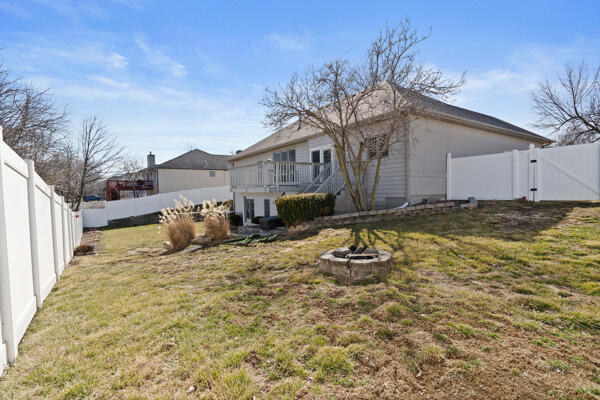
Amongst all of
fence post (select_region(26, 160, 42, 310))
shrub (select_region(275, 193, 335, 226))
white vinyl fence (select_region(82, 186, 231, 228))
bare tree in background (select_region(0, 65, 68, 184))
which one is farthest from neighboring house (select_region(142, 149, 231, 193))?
fence post (select_region(26, 160, 42, 310))

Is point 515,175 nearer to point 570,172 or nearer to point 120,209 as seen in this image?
point 570,172

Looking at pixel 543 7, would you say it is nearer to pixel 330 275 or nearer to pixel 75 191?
pixel 330 275

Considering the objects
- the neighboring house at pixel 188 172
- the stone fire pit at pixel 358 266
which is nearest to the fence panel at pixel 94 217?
the neighboring house at pixel 188 172

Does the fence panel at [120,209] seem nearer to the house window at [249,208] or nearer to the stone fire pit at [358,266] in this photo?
the house window at [249,208]

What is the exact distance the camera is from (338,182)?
11.6 metres

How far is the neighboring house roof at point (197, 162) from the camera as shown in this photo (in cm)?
3048

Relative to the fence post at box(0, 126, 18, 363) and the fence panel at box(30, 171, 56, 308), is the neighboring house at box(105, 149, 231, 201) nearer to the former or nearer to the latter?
the fence panel at box(30, 171, 56, 308)

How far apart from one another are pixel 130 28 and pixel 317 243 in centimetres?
808

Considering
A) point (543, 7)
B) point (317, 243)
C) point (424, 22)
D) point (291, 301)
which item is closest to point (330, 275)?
point (291, 301)

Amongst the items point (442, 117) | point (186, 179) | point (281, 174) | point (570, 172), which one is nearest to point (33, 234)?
point (281, 174)

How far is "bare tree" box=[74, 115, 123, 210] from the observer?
2000cm

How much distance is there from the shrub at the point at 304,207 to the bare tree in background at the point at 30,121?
31.6ft

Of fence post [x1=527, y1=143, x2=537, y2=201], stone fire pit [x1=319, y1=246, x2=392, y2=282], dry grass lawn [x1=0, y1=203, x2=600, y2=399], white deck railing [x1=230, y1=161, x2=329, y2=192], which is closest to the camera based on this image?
dry grass lawn [x1=0, y1=203, x2=600, y2=399]

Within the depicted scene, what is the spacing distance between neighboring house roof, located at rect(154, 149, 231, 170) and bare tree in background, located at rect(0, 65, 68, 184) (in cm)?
1699
